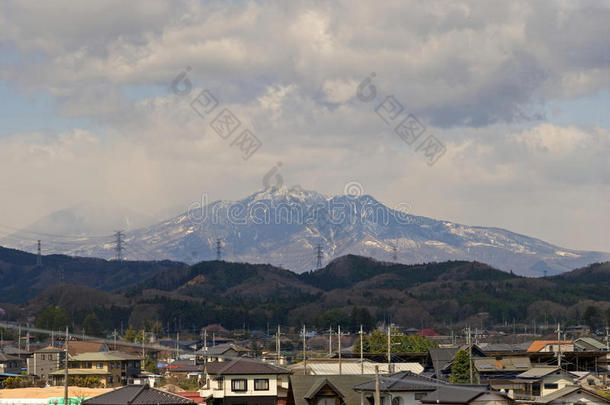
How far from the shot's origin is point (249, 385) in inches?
2392

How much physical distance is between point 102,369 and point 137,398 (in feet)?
139

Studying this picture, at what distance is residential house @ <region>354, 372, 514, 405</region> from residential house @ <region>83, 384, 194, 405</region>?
11.1m

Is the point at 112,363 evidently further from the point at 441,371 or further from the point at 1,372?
the point at 441,371

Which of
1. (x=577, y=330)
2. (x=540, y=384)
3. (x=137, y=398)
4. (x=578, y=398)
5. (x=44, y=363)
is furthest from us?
(x=577, y=330)

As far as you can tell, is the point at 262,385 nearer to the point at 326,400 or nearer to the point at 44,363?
the point at 326,400

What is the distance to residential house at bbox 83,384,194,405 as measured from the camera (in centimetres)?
4819

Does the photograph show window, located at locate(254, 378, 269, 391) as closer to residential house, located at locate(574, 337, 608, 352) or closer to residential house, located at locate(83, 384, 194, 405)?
residential house, located at locate(83, 384, 194, 405)

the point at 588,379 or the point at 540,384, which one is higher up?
the point at 540,384

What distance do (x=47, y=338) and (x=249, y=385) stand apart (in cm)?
13310

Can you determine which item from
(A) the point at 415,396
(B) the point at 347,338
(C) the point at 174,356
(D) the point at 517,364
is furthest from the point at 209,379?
(B) the point at 347,338

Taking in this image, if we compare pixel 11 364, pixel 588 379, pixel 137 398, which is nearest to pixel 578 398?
pixel 588 379

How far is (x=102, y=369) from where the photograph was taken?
89062 millimetres

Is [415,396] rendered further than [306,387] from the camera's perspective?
No

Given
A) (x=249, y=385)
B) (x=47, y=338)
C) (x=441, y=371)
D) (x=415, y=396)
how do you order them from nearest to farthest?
(x=415, y=396) → (x=249, y=385) → (x=441, y=371) → (x=47, y=338)
